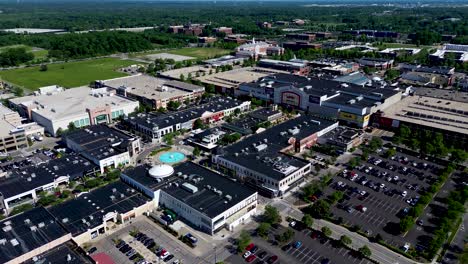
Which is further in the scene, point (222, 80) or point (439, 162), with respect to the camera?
point (222, 80)

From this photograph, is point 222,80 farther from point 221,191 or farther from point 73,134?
point 221,191

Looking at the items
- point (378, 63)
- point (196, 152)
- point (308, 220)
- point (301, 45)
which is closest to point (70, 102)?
point (196, 152)

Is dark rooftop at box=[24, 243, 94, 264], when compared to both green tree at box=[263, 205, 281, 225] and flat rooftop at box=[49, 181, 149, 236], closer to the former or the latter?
flat rooftop at box=[49, 181, 149, 236]

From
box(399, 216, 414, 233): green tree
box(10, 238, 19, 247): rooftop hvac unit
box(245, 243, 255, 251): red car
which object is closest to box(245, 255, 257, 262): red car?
box(245, 243, 255, 251): red car

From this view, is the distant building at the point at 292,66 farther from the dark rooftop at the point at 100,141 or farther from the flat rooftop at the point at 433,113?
the dark rooftop at the point at 100,141

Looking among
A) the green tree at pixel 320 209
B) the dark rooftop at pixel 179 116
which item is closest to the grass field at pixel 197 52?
the dark rooftop at pixel 179 116

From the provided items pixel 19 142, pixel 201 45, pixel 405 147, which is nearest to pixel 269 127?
pixel 405 147
